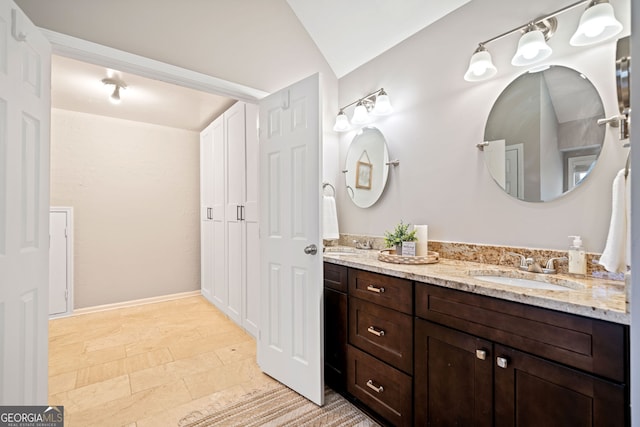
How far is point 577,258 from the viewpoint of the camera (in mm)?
1375

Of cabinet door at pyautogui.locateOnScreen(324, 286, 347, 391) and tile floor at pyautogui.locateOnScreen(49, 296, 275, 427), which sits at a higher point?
cabinet door at pyautogui.locateOnScreen(324, 286, 347, 391)

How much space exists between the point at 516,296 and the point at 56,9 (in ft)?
8.55

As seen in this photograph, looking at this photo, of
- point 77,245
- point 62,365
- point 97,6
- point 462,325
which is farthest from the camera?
point 77,245

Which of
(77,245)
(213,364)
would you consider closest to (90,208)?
(77,245)

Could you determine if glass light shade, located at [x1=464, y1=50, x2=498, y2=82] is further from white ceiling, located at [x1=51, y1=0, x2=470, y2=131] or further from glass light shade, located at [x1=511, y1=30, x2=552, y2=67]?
white ceiling, located at [x1=51, y1=0, x2=470, y2=131]

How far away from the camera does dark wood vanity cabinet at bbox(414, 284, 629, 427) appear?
2.94ft

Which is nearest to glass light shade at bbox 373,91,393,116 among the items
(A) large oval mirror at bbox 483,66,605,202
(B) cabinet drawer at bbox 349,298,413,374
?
(A) large oval mirror at bbox 483,66,605,202

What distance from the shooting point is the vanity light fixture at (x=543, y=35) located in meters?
1.27

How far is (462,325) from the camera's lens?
1247 mm

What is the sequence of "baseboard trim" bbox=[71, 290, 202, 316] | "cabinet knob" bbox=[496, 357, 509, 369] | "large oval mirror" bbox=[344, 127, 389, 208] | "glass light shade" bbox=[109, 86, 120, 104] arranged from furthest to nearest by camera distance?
"baseboard trim" bbox=[71, 290, 202, 316]
"glass light shade" bbox=[109, 86, 120, 104]
"large oval mirror" bbox=[344, 127, 389, 208]
"cabinet knob" bbox=[496, 357, 509, 369]

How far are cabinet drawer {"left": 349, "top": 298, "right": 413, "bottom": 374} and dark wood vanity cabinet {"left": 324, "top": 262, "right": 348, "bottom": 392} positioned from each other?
81mm

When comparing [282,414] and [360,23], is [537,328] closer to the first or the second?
[282,414]

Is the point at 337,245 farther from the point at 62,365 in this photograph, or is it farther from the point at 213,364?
the point at 62,365

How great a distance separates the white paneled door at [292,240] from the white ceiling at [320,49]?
0.90 metres
